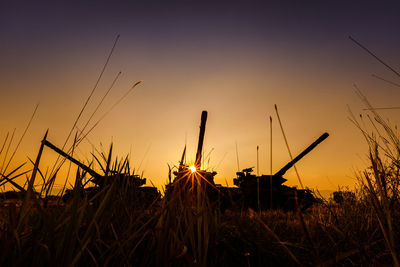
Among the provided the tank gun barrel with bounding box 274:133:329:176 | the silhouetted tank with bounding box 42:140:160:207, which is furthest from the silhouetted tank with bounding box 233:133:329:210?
the silhouetted tank with bounding box 42:140:160:207

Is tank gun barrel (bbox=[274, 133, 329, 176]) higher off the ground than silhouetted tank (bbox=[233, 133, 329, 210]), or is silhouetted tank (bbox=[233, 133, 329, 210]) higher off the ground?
tank gun barrel (bbox=[274, 133, 329, 176])

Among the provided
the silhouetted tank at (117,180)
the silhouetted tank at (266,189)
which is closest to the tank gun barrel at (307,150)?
the silhouetted tank at (266,189)

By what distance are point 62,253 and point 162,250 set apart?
0.41 meters

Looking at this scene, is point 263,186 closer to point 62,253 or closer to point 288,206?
point 288,206

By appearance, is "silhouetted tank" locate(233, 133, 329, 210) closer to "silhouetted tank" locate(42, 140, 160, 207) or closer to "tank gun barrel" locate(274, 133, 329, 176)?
"tank gun barrel" locate(274, 133, 329, 176)

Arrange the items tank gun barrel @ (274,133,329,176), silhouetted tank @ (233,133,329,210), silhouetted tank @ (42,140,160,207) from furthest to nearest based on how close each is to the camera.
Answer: silhouetted tank @ (233,133,329,210), tank gun barrel @ (274,133,329,176), silhouetted tank @ (42,140,160,207)

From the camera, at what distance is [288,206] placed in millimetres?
9797

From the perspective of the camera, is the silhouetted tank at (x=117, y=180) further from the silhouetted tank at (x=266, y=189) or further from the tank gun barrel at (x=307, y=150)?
the tank gun barrel at (x=307, y=150)

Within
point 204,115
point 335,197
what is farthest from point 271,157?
point 204,115

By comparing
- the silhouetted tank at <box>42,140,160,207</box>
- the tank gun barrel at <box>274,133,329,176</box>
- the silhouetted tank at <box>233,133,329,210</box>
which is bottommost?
the silhouetted tank at <box>42,140,160,207</box>

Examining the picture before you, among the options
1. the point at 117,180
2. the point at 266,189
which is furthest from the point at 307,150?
the point at 117,180

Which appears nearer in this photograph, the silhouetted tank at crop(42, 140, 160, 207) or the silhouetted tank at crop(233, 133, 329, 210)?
the silhouetted tank at crop(42, 140, 160, 207)

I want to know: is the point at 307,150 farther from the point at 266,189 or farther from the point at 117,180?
the point at 117,180


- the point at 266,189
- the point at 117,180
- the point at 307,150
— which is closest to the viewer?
the point at 117,180
